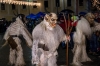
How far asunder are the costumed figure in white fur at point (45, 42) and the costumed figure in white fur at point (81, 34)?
3.42 metres

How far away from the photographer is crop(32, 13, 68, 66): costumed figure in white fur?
6.92 metres

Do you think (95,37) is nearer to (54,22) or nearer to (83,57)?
(83,57)

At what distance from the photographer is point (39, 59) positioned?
6.98 m

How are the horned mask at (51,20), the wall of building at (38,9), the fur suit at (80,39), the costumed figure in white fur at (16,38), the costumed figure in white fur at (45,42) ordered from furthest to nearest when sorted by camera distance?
the wall of building at (38,9), the costumed figure in white fur at (16,38), the fur suit at (80,39), the horned mask at (51,20), the costumed figure in white fur at (45,42)

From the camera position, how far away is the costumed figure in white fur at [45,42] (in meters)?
6.92

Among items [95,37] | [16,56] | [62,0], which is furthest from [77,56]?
[62,0]

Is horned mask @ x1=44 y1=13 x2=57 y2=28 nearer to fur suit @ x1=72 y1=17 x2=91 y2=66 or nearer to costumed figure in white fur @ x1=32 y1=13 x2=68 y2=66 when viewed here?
costumed figure in white fur @ x1=32 y1=13 x2=68 y2=66

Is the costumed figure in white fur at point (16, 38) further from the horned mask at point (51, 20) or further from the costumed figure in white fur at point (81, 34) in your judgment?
the horned mask at point (51, 20)

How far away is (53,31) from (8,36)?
4.11m

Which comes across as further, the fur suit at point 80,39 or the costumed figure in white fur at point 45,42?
the fur suit at point 80,39

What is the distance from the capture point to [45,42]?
7.01 meters

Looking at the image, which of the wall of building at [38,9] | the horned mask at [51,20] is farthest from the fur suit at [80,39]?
the wall of building at [38,9]

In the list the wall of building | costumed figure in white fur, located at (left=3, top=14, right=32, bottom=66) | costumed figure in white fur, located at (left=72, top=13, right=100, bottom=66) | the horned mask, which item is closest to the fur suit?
costumed figure in white fur, located at (left=72, top=13, right=100, bottom=66)

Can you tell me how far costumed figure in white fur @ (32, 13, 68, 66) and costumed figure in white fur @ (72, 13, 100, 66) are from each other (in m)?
3.42
